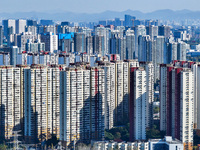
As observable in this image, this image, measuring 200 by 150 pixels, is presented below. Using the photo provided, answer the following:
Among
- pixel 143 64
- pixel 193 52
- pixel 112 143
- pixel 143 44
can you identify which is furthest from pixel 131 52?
pixel 112 143

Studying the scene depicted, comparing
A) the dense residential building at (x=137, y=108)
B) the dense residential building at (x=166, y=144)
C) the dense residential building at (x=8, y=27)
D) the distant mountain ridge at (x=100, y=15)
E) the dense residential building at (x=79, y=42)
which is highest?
the distant mountain ridge at (x=100, y=15)

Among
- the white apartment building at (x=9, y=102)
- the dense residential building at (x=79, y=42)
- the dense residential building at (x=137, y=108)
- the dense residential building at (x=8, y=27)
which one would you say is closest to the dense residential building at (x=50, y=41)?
the dense residential building at (x=79, y=42)

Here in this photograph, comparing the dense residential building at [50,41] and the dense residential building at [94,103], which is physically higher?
the dense residential building at [50,41]

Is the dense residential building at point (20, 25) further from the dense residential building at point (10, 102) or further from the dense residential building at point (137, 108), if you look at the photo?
the dense residential building at point (137, 108)

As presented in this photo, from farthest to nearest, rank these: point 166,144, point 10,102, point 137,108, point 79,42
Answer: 1. point 79,42
2. point 10,102
3. point 137,108
4. point 166,144

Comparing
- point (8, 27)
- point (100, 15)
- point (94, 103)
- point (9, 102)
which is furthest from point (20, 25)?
point (94, 103)

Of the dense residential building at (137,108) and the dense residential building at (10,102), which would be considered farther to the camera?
the dense residential building at (10,102)

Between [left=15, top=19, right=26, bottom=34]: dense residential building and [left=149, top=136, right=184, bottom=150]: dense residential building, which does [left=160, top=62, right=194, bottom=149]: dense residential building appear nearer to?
[left=149, top=136, right=184, bottom=150]: dense residential building

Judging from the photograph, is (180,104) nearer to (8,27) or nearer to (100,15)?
(8,27)

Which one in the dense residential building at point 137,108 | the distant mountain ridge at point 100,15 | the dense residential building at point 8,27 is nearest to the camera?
the dense residential building at point 137,108

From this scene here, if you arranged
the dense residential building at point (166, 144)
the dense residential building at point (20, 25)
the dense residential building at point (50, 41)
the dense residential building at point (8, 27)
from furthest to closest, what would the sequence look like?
the dense residential building at point (20, 25) < the dense residential building at point (8, 27) < the dense residential building at point (50, 41) < the dense residential building at point (166, 144)

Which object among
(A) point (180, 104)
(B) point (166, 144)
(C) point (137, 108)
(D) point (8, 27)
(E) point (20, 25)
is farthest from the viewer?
(E) point (20, 25)

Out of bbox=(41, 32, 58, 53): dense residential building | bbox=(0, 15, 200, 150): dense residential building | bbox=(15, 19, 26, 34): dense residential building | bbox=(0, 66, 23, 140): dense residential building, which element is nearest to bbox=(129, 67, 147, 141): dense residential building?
bbox=(0, 15, 200, 150): dense residential building
